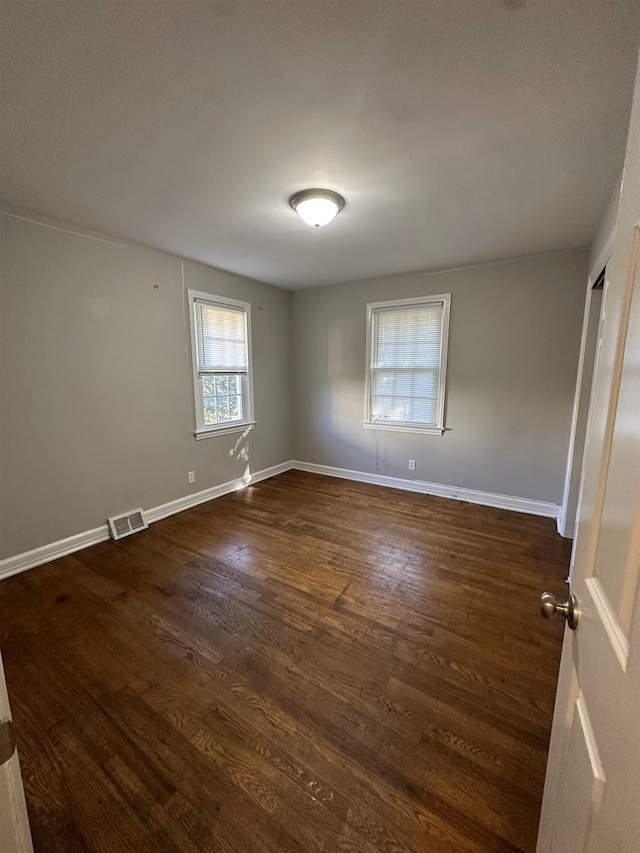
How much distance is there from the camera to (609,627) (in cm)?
56

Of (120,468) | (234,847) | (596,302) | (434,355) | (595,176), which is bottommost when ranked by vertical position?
(234,847)

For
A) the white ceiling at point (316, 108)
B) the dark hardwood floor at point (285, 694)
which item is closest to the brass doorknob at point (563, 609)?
the dark hardwood floor at point (285, 694)

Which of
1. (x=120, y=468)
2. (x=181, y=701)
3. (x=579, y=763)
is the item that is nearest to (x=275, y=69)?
(x=579, y=763)

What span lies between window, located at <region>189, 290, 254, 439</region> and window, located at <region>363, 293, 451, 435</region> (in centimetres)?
152

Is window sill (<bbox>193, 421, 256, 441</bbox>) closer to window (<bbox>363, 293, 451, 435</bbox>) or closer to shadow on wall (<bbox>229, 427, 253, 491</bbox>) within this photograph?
shadow on wall (<bbox>229, 427, 253, 491</bbox>)

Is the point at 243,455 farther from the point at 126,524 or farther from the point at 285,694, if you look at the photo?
the point at 285,694

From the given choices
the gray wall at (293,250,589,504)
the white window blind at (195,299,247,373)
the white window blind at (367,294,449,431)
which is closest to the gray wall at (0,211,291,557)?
the white window blind at (195,299,247,373)

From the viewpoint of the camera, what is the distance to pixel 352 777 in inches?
48.5

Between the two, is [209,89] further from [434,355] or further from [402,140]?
[434,355]

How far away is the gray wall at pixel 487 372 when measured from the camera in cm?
317

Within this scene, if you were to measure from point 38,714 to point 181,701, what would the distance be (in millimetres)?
590

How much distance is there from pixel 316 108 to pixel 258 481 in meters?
3.79

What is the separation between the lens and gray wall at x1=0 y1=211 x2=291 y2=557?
237cm

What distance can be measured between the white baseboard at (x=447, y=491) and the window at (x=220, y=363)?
1345 mm
